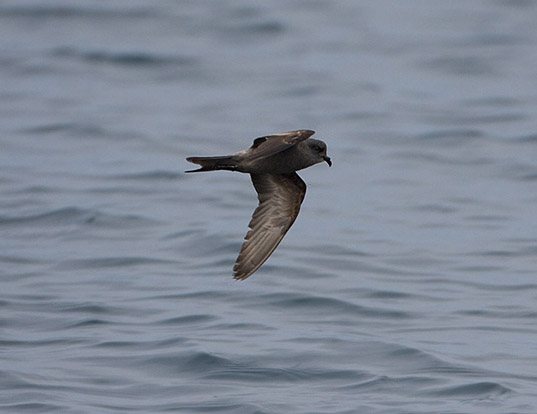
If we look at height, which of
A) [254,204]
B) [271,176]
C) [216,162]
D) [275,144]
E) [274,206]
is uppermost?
[275,144]

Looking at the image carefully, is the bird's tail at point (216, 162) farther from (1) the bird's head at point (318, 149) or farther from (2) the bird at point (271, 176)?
(1) the bird's head at point (318, 149)

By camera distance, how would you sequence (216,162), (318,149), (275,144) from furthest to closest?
(318,149)
(216,162)
(275,144)

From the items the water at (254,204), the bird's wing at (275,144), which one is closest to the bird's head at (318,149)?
the bird's wing at (275,144)

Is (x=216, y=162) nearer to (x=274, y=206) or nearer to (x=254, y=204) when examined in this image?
(x=274, y=206)

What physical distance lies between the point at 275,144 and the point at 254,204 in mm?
7626

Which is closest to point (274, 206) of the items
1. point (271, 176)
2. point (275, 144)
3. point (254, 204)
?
point (271, 176)

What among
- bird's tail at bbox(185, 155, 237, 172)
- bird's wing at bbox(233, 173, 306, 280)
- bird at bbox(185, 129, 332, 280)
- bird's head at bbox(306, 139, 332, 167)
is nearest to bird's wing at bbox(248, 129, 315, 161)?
bird at bbox(185, 129, 332, 280)

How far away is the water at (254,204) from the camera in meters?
12.6

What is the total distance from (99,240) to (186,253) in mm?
1014

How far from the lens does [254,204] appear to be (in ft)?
59.0

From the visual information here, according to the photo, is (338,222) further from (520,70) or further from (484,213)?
(520,70)

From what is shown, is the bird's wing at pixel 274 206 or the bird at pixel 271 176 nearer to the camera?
the bird at pixel 271 176

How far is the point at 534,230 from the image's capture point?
55.4 ft

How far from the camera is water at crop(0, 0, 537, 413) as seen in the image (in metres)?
12.6
